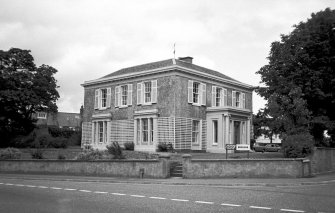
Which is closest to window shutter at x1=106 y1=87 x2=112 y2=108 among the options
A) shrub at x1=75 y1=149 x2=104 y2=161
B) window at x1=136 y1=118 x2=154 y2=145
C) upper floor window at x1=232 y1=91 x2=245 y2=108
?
window at x1=136 y1=118 x2=154 y2=145

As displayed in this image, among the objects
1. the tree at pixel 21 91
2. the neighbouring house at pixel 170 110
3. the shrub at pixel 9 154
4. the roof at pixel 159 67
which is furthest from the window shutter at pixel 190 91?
the tree at pixel 21 91

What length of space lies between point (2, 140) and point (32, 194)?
3597cm

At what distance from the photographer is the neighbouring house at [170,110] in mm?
35750

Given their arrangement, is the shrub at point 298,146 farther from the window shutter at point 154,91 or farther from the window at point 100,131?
the window at point 100,131

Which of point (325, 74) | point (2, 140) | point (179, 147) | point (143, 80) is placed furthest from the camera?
point (2, 140)

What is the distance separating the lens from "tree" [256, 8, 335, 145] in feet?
98.9

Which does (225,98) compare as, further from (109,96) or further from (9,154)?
(9,154)

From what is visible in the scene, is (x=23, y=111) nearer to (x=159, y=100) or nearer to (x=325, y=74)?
(x=159, y=100)

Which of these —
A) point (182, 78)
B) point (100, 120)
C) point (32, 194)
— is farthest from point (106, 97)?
point (32, 194)

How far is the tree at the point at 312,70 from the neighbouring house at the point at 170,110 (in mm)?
6391

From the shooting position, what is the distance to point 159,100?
36719 mm

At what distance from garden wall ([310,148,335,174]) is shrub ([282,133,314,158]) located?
0.58m

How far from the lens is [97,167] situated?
25609 millimetres

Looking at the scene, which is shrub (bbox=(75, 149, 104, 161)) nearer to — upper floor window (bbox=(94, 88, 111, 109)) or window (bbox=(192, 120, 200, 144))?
window (bbox=(192, 120, 200, 144))
